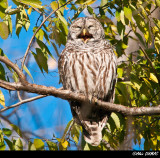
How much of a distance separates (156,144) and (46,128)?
6.24 ft

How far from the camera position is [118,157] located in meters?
1.65

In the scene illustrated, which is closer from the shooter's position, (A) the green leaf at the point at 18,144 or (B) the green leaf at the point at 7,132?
(A) the green leaf at the point at 18,144

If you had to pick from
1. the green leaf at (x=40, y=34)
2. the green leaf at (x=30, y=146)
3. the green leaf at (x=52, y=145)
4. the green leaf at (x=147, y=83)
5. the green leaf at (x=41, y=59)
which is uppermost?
the green leaf at (x=40, y=34)

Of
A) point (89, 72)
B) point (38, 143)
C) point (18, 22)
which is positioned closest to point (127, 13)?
point (89, 72)

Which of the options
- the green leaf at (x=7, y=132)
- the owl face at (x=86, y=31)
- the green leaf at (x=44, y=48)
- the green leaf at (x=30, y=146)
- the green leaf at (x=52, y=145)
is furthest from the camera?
the owl face at (x=86, y=31)

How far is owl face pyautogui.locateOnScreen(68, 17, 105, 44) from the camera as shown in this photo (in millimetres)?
3475

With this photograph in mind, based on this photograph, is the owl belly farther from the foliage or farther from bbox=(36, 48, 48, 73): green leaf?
bbox=(36, 48, 48, 73): green leaf

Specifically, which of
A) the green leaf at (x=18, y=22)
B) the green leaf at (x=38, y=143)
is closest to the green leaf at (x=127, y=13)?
the green leaf at (x=18, y=22)

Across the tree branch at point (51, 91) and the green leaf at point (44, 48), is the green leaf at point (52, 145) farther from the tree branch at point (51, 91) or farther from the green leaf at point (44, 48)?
the green leaf at point (44, 48)

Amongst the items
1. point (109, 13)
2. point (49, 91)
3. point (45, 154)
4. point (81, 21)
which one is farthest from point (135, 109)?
point (81, 21)

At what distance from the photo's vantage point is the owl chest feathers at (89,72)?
3.09 meters

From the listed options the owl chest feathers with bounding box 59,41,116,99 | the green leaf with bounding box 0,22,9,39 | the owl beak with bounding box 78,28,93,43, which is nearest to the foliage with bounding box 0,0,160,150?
the green leaf with bounding box 0,22,9,39

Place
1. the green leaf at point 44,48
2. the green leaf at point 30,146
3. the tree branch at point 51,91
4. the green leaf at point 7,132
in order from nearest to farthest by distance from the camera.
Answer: the green leaf at point 30,146 < the green leaf at point 7,132 < the tree branch at point 51,91 < the green leaf at point 44,48

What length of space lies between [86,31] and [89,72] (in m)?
0.75
